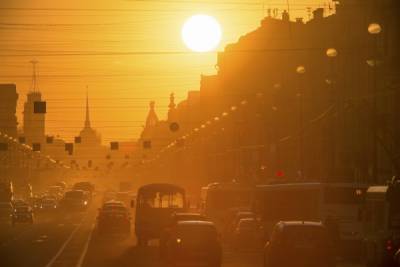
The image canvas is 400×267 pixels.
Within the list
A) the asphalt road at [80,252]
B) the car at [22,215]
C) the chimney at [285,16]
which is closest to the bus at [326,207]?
the asphalt road at [80,252]

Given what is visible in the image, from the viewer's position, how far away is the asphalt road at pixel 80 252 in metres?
40.8

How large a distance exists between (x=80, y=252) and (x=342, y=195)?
1227cm

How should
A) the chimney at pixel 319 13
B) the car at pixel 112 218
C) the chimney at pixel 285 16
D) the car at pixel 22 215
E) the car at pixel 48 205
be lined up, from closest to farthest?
the car at pixel 112 218
the car at pixel 22 215
the chimney at pixel 319 13
the car at pixel 48 205
the chimney at pixel 285 16

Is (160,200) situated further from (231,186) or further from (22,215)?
(22,215)

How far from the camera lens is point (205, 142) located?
494ft

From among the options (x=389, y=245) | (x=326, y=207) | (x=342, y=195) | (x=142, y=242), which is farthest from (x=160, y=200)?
(x=389, y=245)

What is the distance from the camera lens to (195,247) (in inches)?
1401

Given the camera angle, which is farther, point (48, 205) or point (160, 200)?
point (48, 205)

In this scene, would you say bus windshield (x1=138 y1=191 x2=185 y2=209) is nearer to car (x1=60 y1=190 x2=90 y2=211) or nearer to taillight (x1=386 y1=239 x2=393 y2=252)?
taillight (x1=386 y1=239 x2=393 y2=252)

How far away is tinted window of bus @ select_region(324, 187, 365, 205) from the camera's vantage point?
48.2 meters

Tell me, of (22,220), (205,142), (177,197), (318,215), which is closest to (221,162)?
(205,142)

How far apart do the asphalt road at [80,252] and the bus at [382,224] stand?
2922 mm

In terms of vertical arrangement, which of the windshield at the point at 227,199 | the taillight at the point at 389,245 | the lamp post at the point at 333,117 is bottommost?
the taillight at the point at 389,245

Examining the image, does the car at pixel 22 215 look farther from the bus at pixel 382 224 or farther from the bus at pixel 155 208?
the bus at pixel 382 224
